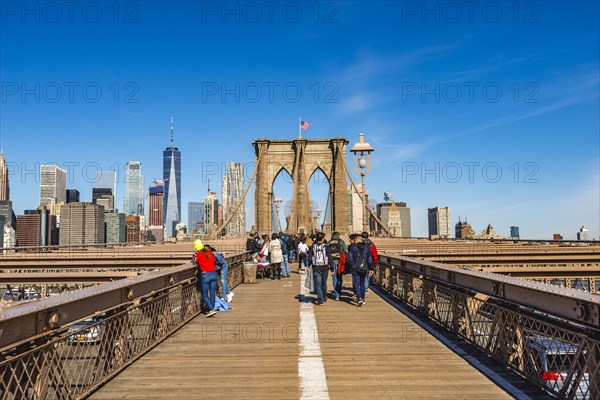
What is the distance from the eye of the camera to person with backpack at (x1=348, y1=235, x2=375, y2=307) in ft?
31.5

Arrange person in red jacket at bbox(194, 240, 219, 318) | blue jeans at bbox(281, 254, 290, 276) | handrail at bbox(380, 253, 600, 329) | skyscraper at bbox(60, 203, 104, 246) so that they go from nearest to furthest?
handrail at bbox(380, 253, 600, 329) < person in red jacket at bbox(194, 240, 219, 318) < blue jeans at bbox(281, 254, 290, 276) < skyscraper at bbox(60, 203, 104, 246)

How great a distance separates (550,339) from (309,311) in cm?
521

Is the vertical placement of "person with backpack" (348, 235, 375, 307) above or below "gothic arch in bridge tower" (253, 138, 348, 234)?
below

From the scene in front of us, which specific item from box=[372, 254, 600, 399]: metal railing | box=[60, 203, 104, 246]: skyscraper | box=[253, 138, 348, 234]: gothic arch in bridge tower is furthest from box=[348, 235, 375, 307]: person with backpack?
box=[60, 203, 104, 246]: skyscraper

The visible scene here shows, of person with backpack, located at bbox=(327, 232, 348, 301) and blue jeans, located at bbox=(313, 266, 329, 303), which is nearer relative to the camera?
blue jeans, located at bbox=(313, 266, 329, 303)

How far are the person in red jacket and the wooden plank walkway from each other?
351 mm

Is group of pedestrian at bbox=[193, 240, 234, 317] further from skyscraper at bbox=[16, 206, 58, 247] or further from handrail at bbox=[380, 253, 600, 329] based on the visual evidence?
skyscraper at bbox=[16, 206, 58, 247]

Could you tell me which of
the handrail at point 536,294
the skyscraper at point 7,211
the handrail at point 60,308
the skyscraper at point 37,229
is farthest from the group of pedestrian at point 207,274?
the skyscraper at point 7,211

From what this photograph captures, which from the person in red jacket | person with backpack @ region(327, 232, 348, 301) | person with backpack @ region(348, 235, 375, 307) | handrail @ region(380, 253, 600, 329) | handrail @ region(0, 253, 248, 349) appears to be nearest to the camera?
handrail @ region(0, 253, 248, 349)

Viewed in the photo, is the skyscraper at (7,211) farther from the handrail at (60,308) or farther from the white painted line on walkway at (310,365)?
the handrail at (60,308)

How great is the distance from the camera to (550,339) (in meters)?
4.30

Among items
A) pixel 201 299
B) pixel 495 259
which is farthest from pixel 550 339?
pixel 495 259

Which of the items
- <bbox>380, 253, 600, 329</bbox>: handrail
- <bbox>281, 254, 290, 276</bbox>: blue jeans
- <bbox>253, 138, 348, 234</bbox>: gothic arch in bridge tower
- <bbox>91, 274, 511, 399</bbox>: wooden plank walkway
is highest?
A: <bbox>253, 138, 348, 234</bbox>: gothic arch in bridge tower

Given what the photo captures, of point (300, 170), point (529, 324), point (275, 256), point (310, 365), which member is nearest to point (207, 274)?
point (310, 365)
